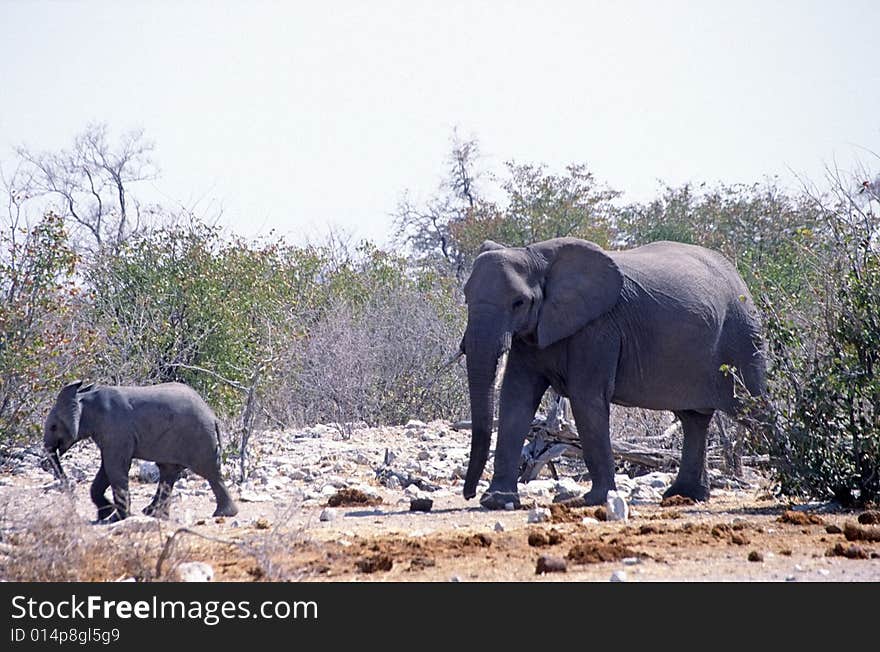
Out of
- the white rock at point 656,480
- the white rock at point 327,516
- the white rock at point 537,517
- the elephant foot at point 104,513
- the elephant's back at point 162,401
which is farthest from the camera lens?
the white rock at point 656,480

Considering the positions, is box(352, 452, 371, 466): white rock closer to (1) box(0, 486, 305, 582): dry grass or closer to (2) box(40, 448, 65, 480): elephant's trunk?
(2) box(40, 448, 65, 480): elephant's trunk

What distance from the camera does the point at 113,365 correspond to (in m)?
14.9

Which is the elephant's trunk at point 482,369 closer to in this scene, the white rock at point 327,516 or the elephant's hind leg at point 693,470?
the white rock at point 327,516

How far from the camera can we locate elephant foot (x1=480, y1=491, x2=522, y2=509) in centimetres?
1116

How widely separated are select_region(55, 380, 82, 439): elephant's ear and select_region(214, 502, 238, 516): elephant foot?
1468 millimetres

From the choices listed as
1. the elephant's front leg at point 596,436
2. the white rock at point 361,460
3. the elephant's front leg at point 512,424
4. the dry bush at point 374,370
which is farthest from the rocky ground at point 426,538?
the dry bush at point 374,370

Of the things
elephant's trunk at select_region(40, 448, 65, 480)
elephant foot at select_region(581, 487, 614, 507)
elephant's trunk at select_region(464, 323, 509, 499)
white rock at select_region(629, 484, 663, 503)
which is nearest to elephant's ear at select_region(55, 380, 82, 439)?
elephant's trunk at select_region(40, 448, 65, 480)

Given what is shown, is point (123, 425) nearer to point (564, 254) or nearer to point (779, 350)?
point (564, 254)

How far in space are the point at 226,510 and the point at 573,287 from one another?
A: 143 inches

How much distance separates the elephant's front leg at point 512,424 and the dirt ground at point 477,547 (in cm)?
74

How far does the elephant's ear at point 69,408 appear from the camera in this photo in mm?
10352

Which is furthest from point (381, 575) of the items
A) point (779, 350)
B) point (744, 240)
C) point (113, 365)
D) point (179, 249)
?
point (744, 240)

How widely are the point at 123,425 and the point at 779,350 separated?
215 inches

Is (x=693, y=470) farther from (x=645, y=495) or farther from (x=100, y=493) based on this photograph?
(x=100, y=493)
